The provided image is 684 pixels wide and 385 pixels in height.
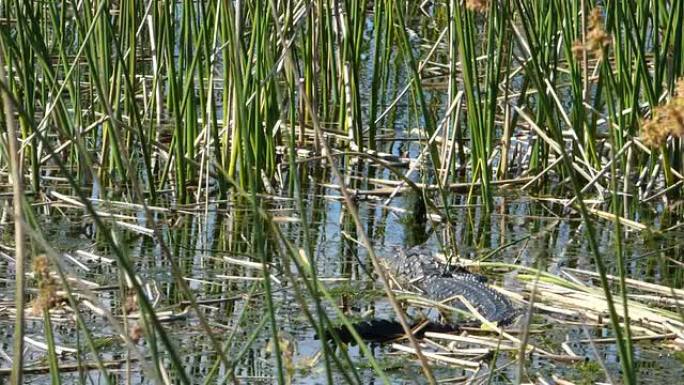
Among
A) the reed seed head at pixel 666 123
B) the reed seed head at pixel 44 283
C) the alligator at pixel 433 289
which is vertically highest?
the reed seed head at pixel 666 123

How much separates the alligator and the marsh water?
0.25 feet

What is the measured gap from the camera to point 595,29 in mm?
1754

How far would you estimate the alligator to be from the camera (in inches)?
150

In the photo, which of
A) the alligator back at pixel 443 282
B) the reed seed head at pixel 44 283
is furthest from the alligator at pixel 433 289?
the reed seed head at pixel 44 283

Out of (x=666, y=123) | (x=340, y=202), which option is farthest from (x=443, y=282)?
(x=666, y=123)

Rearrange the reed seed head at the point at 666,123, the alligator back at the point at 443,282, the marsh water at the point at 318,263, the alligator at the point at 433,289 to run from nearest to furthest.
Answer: the reed seed head at the point at 666,123, the marsh water at the point at 318,263, the alligator at the point at 433,289, the alligator back at the point at 443,282

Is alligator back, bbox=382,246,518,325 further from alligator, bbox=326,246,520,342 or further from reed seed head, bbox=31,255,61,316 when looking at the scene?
reed seed head, bbox=31,255,61,316

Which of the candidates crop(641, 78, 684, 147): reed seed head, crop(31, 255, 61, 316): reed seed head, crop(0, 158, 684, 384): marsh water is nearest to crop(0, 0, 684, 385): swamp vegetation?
crop(0, 158, 684, 384): marsh water

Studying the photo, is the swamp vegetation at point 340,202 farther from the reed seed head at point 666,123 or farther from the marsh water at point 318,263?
the reed seed head at point 666,123

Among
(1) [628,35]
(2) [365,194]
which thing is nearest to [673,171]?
(1) [628,35]

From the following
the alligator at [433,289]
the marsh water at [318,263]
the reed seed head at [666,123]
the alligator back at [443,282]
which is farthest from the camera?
the alligator back at [443,282]

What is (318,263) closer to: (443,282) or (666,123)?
(443,282)

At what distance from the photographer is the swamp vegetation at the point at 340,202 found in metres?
3.69

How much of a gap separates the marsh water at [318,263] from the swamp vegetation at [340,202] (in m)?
0.01
